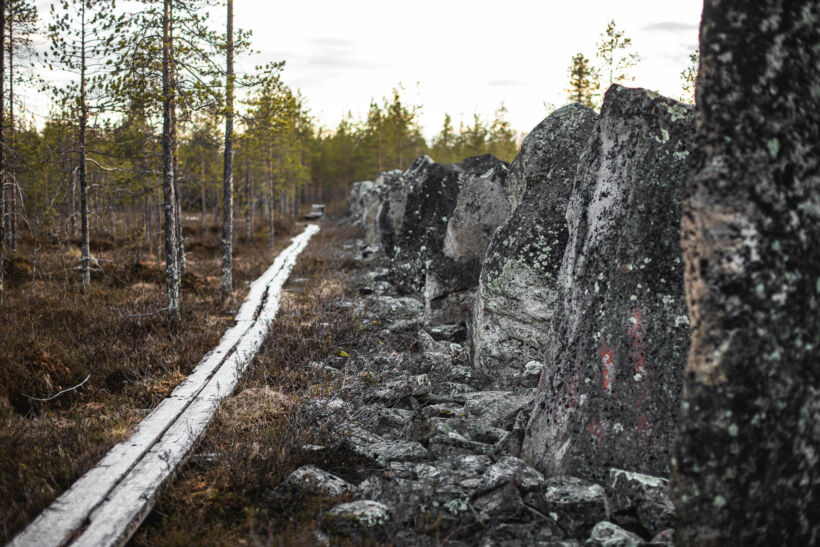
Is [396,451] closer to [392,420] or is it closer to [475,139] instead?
[392,420]

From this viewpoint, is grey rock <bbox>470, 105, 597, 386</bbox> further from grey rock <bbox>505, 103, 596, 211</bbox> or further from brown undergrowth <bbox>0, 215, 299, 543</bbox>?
brown undergrowth <bbox>0, 215, 299, 543</bbox>

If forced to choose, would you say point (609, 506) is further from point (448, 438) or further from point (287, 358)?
point (287, 358)

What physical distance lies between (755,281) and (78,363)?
6890 mm

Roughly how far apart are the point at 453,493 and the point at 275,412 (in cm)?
236

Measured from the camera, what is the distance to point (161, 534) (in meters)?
3.30

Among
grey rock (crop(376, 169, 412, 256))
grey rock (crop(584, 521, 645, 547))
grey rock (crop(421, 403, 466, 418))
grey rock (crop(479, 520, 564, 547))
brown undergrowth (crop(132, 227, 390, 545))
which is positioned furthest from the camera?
grey rock (crop(376, 169, 412, 256))

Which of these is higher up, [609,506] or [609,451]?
[609,451]

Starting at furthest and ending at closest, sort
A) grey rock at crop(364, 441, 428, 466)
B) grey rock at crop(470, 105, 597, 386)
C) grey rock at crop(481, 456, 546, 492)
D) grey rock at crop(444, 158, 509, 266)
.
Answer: grey rock at crop(444, 158, 509, 266)
grey rock at crop(470, 105, 597, 386)
grey rock at crop(364, 441, 428, 466)
grey rock at crop(481, 456, 546, 492)

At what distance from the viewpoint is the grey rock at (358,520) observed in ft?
10.6

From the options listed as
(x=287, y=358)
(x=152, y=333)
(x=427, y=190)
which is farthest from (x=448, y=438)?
(x=427, y=190)

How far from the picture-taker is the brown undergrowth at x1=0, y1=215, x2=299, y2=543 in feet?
12.8

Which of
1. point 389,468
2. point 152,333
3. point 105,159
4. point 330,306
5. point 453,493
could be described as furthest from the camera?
point 105,159

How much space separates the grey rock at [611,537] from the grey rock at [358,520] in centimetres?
123

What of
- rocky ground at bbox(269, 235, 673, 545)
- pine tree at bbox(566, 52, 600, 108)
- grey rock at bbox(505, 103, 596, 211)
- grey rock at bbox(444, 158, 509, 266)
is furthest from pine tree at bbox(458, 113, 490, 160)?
rocky ground at bbox(269, 235, 673, 545)
